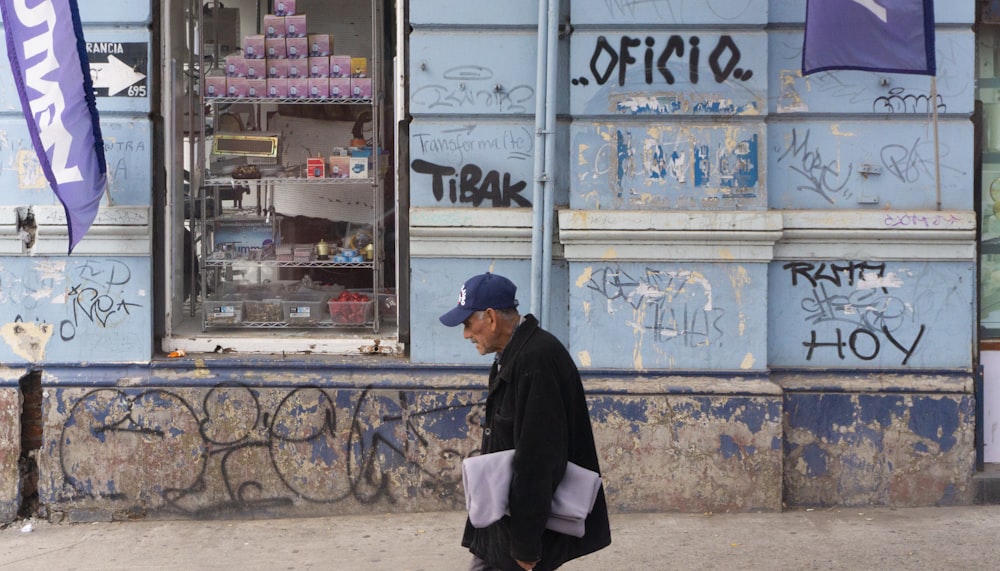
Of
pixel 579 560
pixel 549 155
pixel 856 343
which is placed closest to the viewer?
pixel 579 560

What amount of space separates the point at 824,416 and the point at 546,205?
6.36ft

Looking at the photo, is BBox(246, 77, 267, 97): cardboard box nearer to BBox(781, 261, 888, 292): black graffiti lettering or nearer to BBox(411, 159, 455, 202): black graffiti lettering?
BBox(411, 159, 455, 202): black graffiti lettering

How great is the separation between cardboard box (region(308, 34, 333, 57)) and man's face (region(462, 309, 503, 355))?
3.24 meters

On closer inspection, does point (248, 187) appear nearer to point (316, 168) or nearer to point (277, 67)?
point (316, 168)

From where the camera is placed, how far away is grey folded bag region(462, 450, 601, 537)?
346 centimetres

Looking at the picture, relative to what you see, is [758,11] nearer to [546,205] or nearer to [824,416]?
[546,205]

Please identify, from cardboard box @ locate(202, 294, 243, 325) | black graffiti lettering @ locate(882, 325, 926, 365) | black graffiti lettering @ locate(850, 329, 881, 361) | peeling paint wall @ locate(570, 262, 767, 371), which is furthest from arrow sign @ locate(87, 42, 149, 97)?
black graffiti lettering @ locate(882, 325, 926, 365)

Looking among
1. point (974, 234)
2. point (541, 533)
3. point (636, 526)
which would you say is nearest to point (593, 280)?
point (636, 526)

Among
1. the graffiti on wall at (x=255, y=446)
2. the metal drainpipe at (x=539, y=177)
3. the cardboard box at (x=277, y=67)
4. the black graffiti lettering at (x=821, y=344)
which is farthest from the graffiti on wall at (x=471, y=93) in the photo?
the black graffiti lettering at (x=821, y=344)

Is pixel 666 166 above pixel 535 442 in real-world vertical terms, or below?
above

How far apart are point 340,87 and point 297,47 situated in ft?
1.14

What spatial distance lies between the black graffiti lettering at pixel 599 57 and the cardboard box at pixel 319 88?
158 centimetres

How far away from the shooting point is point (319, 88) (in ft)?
20.9

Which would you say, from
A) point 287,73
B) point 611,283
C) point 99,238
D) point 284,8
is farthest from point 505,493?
point 284,8
